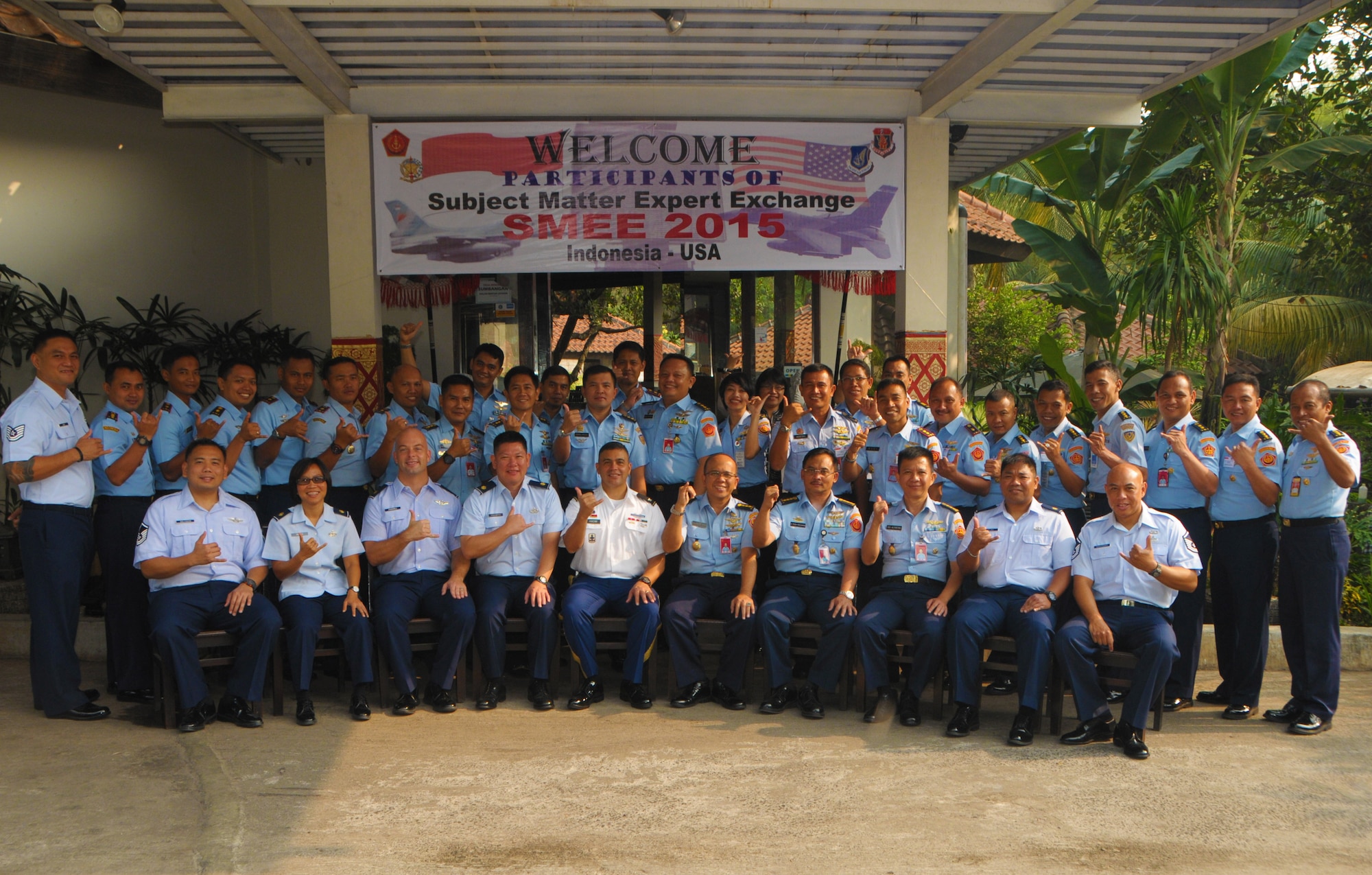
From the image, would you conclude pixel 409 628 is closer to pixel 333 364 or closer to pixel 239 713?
pixel 239 713

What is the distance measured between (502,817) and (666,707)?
1.37 meters

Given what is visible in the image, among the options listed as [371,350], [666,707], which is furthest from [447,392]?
[666,707]

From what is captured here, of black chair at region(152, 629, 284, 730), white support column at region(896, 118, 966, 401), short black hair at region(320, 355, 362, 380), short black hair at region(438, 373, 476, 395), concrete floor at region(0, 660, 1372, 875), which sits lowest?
concrete floor at region(0, 660, 1372, 875)

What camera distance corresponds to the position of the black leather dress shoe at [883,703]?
465 cm

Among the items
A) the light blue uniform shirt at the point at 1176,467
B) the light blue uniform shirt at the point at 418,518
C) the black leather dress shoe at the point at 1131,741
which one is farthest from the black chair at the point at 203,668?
the light blue uniform shirt at the point at 1176,467

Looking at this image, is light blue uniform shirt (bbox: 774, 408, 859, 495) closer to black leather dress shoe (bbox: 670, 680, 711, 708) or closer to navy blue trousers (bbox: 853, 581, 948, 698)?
navy blue trousers (bbox: 853, 581, 948, 698)

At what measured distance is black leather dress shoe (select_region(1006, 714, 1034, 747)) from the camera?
4.32m

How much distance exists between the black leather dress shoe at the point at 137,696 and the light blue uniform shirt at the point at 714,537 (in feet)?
8.43

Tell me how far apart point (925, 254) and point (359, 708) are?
4131 millimetres

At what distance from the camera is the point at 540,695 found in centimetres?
481

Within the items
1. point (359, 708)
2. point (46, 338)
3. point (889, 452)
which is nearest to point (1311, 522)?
point (889, 452)

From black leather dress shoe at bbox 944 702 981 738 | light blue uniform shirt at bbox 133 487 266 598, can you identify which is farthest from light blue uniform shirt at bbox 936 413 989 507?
light blue uniform shirt at bbox 133 487 266 598

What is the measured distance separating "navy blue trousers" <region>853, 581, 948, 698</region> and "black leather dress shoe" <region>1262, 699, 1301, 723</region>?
1.51 metres

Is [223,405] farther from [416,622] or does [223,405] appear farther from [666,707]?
[666,707]
